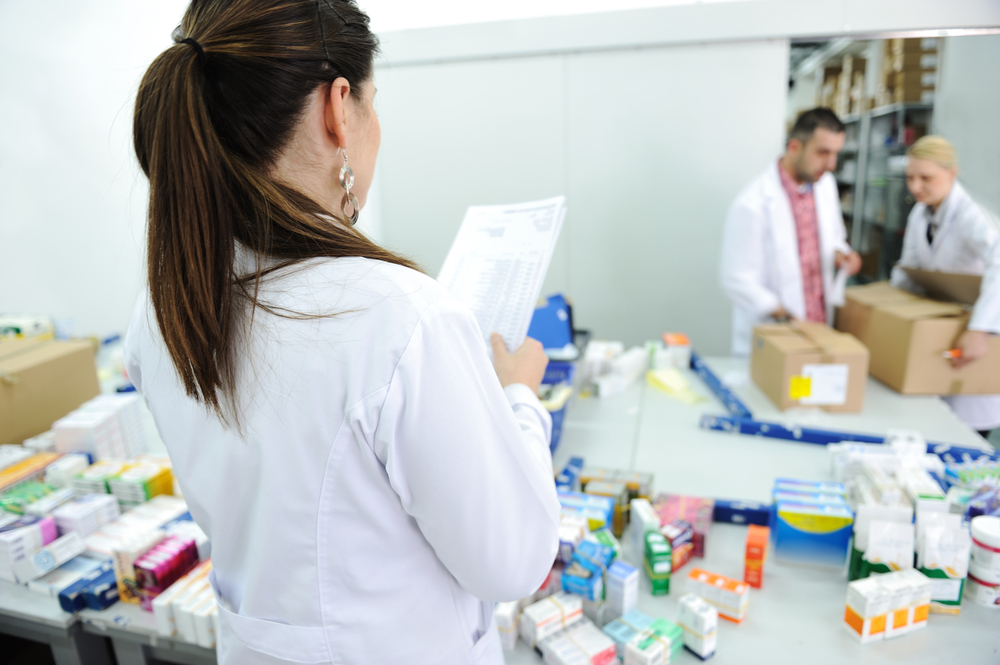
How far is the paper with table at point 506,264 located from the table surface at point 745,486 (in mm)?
649

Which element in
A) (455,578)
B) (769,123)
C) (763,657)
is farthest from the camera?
(769,123)

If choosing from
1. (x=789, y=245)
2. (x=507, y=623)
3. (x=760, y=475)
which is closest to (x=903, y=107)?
(x=789, y=245)

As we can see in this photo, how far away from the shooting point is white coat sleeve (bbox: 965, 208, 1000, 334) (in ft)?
6.71

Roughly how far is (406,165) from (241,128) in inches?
145

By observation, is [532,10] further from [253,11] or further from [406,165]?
[253,11]

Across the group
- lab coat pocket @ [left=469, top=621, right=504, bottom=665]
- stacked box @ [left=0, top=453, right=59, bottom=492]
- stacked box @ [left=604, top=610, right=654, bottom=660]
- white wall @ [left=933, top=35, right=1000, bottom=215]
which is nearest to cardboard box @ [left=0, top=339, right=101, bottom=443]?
stacked box @ [left=0, top=453, right=59, bottom=492]

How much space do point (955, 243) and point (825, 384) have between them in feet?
3.50

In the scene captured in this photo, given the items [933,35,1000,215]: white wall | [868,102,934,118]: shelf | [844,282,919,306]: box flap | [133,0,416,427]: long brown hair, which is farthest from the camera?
[868,102,934,118]: shelf

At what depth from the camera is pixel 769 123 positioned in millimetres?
3551

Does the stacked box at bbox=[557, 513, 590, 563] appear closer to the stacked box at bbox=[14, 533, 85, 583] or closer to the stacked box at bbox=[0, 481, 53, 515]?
the stacked box at bbox=[14, 533, 85, 583]

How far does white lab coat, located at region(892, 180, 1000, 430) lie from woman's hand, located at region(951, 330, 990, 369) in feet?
0.07

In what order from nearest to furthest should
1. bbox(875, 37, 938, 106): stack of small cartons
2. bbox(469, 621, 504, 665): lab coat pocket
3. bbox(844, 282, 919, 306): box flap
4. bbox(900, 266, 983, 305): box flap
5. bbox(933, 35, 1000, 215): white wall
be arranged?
bbox(469, 621, 504, 665): lab coat pocket
bbox(900, 266, 983, 305): box flap
bbox(844, 282, 919, 306): box flap
bbox(933, 35, 1000, 215): white wall
bbox(875, 37, 938, 106): stack of small cartons

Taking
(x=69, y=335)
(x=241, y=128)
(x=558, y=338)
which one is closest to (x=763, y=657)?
(x=241, y=128)

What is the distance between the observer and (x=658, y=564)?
1214mm
